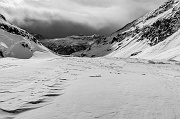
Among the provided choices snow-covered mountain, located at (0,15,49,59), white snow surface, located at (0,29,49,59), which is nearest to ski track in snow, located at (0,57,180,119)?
snow-covered mountain, located at (0,15,49,59)

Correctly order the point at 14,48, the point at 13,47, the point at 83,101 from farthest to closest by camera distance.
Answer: the point at 13,47 < the point at 14,48 < the point at 83,101

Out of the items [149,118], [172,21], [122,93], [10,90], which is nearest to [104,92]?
[122,93]

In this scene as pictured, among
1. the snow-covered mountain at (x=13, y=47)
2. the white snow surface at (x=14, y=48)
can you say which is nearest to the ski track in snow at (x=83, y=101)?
the snow-covered mountain at (x=13, y=47)

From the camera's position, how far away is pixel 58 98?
8711 mm

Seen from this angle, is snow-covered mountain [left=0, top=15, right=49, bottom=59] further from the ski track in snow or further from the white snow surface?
the ski track in snow

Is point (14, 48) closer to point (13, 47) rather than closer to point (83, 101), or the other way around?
point (13, 47)

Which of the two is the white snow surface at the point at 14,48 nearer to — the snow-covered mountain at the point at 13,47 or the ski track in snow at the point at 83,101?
the snow-covered mountain at the point at 13,47

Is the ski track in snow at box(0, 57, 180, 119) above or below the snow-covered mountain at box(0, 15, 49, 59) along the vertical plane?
below

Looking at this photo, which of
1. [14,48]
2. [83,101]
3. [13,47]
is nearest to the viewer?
[83,101]

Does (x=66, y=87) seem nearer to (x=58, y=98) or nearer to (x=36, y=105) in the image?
(x=58, y=98)

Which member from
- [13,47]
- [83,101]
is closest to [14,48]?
[13,47]

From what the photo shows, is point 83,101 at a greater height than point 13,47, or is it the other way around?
point 13,47

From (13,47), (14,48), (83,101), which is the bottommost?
(83,101)

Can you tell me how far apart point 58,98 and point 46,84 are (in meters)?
2.41
